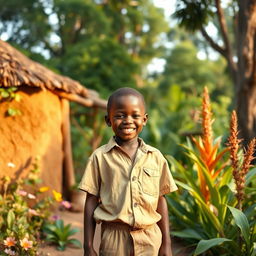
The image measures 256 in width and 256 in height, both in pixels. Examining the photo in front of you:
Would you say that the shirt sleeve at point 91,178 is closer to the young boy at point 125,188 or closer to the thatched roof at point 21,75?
the young boy at point 125,188

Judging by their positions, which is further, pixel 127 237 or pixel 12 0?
pixel 12 0

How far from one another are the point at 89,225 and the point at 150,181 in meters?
0.39

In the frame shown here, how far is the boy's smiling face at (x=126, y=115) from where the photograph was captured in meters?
2.02

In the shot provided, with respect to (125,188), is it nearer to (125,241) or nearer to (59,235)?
(125,241)

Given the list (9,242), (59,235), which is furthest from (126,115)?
(59,235)

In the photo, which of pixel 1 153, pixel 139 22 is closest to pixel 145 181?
pixel 1 153

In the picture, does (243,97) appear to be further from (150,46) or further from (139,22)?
(150,46)

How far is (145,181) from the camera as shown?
2.07 meters

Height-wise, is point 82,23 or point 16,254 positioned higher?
point 82,23

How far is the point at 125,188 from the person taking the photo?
2018 mm

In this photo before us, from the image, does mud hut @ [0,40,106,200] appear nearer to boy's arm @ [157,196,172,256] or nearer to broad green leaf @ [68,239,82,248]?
broad green leaf @ [68,239,82,248]

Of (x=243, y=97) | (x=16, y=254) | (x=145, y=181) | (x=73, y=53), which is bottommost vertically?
(x=16, y=254)

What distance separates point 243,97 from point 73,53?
10653 millimetres

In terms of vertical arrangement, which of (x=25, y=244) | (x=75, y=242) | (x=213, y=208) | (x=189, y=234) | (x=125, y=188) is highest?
(x=125, y=188)
